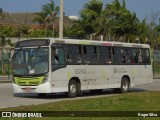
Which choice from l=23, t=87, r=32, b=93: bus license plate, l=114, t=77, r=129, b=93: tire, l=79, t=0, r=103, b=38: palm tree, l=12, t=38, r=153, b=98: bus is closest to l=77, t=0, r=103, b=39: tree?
l=79, t=0, r=103, b=38: palm tree

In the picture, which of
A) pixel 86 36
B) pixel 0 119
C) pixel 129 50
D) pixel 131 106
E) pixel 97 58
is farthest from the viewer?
pixel 86 36

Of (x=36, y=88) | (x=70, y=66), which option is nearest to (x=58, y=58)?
(x=70, y=66)

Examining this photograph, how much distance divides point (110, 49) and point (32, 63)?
211 inches

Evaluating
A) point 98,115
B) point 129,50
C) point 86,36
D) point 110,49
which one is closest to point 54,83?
point 110,49

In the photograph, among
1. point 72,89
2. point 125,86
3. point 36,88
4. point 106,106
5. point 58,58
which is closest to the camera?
point 106,106

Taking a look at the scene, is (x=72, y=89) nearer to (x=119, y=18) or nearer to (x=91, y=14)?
(x=91, y=14)

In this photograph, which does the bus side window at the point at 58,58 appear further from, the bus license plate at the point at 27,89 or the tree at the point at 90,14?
the tree at the point at 90,14

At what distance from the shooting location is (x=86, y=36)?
6266 centimetres

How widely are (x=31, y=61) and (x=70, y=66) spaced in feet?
6.21

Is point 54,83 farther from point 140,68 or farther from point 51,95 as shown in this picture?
point 140,68

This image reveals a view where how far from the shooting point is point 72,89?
2188cm

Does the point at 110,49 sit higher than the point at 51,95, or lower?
higher

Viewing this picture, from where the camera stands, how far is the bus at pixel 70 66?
2064cm

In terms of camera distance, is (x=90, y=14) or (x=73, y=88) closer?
(x=73, y=88)
